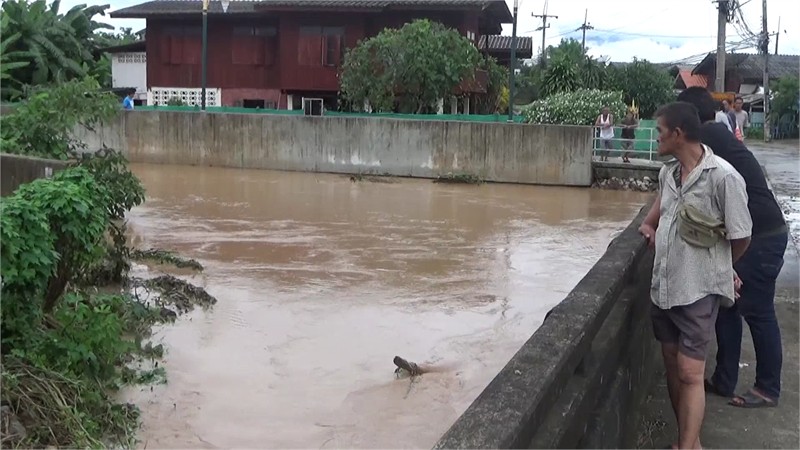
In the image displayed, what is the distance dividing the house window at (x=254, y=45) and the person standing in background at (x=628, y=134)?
15.8 meters

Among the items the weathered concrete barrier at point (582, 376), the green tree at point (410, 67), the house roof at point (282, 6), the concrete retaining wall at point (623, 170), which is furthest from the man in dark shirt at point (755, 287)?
the house roof at point (282, 6)

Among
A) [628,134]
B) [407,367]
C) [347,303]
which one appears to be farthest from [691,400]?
[628,134]

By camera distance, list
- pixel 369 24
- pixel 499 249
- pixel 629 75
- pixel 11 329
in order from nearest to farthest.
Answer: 1. pixel 11 329
2. pixel 499 249
3. pixel 369 24
4. pixel 629 75

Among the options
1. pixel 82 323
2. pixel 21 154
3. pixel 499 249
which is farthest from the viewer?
pixel 499 249

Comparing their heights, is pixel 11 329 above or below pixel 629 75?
below

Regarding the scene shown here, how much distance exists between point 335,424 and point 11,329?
195cm

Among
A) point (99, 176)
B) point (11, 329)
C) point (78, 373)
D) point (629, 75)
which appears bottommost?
point (78, 373)

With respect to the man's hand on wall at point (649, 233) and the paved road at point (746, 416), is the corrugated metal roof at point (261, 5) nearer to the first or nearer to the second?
the paved road at point (746, 416)

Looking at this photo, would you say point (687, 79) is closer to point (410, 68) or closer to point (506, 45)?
point (506, 45)

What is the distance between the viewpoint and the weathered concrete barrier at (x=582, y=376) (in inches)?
99.9

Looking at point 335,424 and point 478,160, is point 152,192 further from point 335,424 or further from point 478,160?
point 335,424

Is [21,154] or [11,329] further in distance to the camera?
[21,154]

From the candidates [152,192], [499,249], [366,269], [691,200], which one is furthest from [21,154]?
[152,192]

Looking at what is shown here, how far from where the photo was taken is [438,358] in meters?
6.79
